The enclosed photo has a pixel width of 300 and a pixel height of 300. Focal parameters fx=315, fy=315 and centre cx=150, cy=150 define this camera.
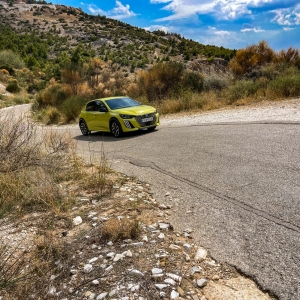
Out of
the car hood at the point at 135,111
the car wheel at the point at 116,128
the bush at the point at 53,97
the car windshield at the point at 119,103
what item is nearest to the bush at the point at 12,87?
the bush at the point at 53,97

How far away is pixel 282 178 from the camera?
5.48 metres

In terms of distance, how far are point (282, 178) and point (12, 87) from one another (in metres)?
47.9

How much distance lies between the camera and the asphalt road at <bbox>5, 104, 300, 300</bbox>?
342 centimetres

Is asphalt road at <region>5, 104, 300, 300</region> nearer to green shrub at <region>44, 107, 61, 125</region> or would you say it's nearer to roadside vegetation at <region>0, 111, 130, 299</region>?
roadside vegetation at <region>0, 111, 130, 299</region>

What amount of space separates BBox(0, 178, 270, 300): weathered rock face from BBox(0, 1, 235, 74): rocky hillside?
4305 centimetres

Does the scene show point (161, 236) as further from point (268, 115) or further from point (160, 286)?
point (268, 115)

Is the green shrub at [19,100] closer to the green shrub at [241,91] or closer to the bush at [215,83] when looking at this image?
the bush at [215,83]

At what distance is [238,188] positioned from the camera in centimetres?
540

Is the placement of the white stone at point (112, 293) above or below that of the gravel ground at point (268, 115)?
below

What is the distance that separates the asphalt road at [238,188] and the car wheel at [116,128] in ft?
6.63

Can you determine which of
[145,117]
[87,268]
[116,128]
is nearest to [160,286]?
[87,268]

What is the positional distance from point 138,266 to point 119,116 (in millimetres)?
9371

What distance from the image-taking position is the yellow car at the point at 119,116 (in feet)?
40.0

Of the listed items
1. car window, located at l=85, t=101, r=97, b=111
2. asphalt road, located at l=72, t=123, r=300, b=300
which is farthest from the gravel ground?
car window, located at l=85, t=101, r=97, b=111
